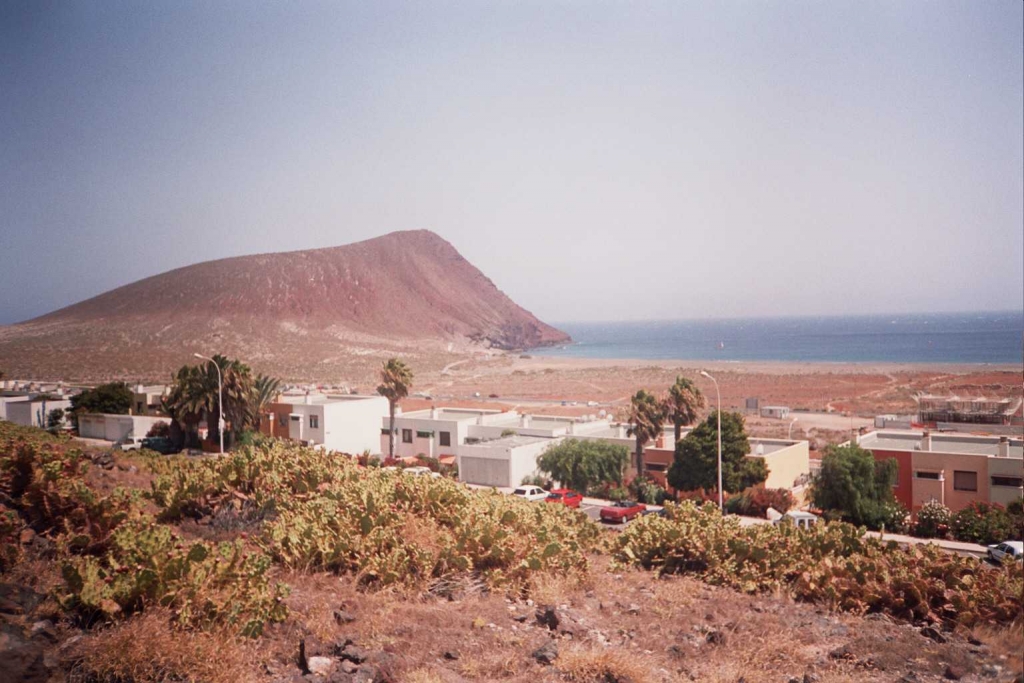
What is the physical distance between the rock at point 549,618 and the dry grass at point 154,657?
70.7 inches

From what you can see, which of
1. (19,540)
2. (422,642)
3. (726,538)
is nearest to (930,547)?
(726,538)

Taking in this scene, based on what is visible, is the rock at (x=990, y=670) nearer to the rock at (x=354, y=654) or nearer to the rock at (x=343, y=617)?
the rock at (x=354, y=654)

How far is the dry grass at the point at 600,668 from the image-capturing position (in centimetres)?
368

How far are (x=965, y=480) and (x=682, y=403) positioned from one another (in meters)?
9.37

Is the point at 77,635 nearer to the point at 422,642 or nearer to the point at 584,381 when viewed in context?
the point at 422,642

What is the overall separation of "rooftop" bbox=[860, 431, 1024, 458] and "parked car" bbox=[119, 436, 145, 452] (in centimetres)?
1655

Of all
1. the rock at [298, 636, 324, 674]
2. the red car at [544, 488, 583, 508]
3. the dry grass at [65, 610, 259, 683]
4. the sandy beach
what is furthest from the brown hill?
the sandy beach

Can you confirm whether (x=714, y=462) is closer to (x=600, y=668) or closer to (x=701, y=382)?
(x=600, y=668)

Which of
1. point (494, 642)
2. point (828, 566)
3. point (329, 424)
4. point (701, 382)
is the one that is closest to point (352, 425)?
point (329, 424)

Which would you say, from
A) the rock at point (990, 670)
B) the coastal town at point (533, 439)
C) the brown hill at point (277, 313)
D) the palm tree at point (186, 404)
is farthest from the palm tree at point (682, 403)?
the rock at point (990, 670)

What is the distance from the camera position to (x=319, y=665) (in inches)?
150

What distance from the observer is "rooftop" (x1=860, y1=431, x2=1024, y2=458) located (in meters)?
16.6

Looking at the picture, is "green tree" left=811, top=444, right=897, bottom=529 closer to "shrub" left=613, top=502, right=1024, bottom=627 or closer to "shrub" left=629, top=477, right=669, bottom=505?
"shrub" left=629, top=477, right=669, bottom=505

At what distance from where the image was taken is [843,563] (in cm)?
574
